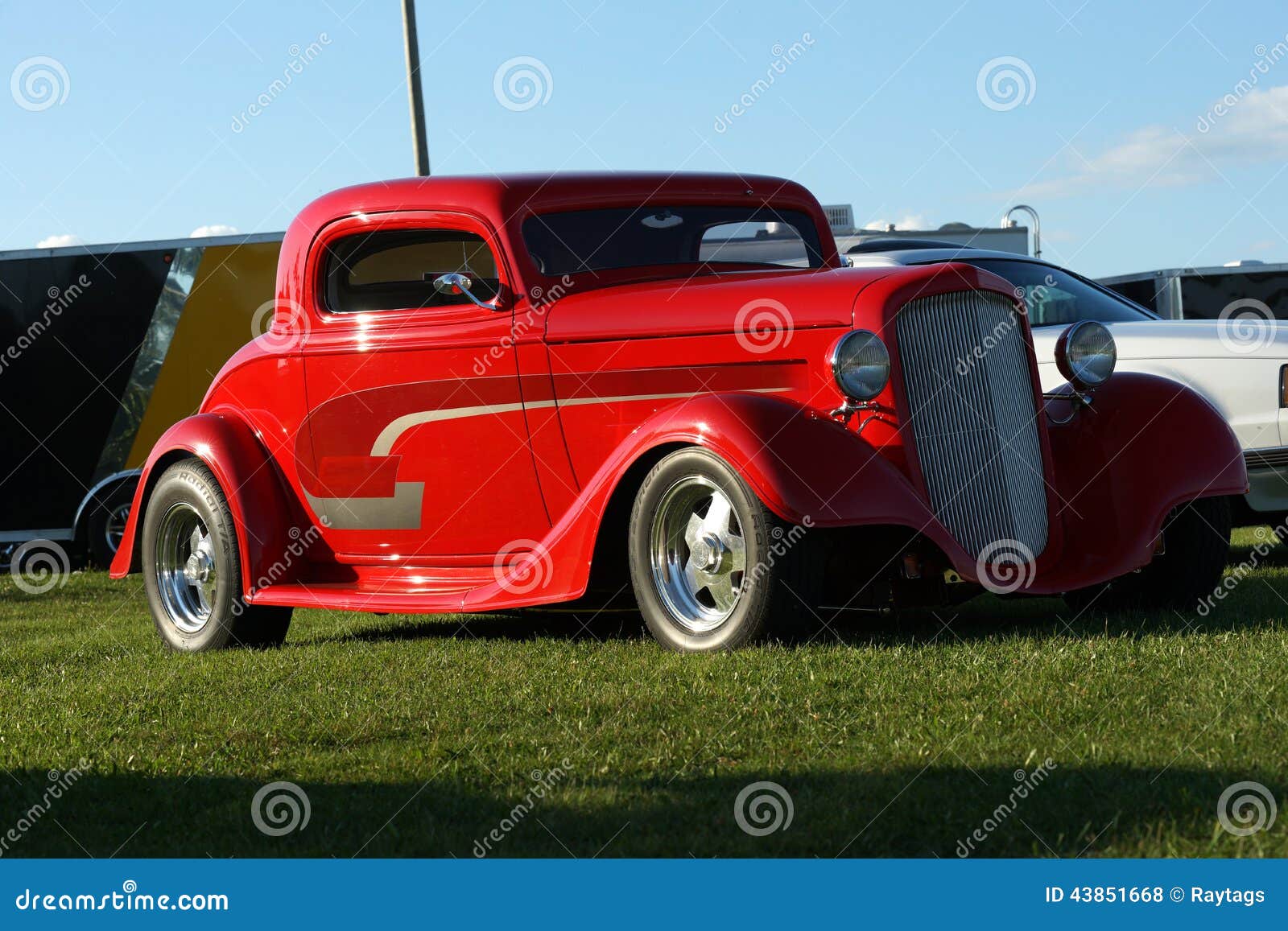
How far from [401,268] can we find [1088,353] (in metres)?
3.20

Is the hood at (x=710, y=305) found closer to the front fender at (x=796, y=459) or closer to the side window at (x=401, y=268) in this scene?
the front fender at (x=796, y=459)


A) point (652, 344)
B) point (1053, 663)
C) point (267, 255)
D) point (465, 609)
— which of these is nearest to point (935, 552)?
point (1053, 663)

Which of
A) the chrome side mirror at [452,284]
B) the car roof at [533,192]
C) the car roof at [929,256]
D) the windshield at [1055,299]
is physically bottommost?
the windshield at [1055,299]

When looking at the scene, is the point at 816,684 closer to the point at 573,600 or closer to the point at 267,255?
the point at 573,600

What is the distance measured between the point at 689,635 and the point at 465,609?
1.07 metres

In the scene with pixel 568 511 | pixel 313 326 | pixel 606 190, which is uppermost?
pixel 606 190

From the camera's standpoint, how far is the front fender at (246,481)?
7383 millimetres

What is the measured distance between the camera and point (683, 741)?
4434 mm

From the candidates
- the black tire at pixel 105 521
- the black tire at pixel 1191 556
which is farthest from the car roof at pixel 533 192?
the black tire at pixel 105 521

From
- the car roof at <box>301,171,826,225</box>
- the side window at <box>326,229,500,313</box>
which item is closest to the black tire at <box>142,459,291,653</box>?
the side window at <box>326,229,500,313</box>

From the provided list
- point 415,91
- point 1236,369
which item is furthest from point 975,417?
point 415,91

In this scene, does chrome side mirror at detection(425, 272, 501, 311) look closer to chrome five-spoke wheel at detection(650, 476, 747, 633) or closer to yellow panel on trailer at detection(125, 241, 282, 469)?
chrome five-spoke wheel at detection(650, 476, 747, 633)

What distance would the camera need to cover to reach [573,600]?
630cm

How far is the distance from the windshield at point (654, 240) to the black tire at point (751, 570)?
145 cm
